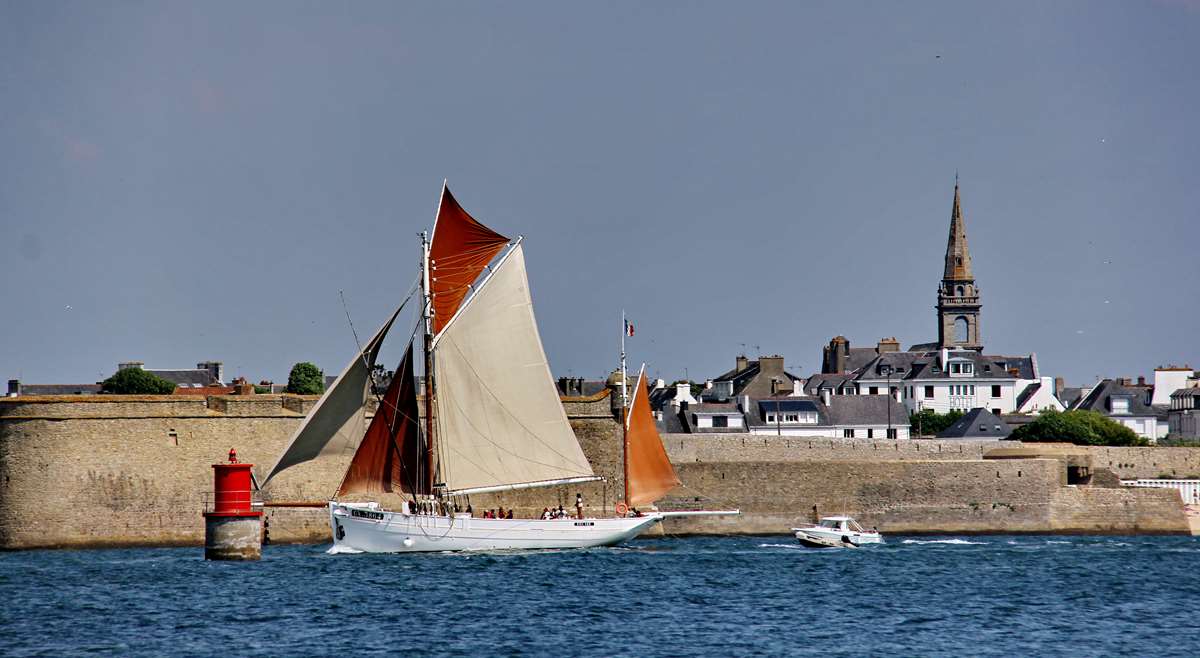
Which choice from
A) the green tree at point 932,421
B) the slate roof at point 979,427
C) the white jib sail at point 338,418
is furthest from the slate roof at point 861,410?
the white jib sail at point 338,418

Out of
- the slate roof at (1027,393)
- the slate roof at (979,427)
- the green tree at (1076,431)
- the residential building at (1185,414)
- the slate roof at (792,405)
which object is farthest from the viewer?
the slate roof at (1027,393)

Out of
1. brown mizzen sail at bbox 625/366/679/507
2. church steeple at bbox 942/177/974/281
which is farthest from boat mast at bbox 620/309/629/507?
church steeple at bbox 942/177/974/281

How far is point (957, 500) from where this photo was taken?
198 feet

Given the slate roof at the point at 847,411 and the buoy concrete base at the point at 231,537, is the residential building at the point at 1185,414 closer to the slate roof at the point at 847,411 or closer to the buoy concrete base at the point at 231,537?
the slate roof at the point at 847,411

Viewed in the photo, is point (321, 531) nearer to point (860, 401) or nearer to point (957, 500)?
point (957, 500)

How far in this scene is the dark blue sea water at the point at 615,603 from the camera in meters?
33.7

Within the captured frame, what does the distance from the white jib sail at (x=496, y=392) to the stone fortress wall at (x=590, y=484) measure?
4.79 m

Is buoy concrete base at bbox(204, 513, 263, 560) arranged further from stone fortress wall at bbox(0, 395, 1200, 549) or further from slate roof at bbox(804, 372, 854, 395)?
slate roof at bbox(804, 372, 854, 395)

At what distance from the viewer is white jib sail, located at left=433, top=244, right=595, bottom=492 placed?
52312mm

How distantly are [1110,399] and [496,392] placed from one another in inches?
2297

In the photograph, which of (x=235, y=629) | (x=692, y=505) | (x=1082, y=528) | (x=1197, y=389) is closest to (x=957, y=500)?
(x=1082, y=528)

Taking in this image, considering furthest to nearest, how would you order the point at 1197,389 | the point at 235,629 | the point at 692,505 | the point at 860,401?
1. the point at 1197,389
2. the point at 860,401
3. the point at 692,505
4. the point at 235,629

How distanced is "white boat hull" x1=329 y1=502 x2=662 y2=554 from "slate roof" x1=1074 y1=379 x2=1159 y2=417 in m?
51.9

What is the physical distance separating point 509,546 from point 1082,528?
64.4 feet
